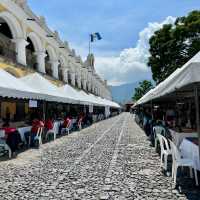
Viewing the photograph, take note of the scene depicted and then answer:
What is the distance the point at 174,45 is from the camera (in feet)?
85.6

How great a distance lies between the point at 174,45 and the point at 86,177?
66.3 feet

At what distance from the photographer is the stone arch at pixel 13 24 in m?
19.3

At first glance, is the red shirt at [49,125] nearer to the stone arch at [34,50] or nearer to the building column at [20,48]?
the building column at [20,48]

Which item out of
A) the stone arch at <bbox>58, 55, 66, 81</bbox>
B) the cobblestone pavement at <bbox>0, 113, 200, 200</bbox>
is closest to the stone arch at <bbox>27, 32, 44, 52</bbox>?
the stone arch at <bbox>58, 55, 66, 81</bbox>

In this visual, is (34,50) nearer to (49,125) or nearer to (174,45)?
(174,45)

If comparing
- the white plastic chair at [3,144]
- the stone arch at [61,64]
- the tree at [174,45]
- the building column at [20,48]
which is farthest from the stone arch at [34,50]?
the white plastic chair at [3,144]

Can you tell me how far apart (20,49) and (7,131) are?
466 inches

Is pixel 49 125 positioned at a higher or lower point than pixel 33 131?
higher

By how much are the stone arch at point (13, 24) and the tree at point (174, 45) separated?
10939 mm

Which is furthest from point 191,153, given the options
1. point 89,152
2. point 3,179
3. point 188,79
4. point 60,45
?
point 60,45

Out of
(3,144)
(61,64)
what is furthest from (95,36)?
(3,144)

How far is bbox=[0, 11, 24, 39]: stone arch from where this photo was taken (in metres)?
19.3

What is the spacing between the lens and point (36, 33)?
968 inches

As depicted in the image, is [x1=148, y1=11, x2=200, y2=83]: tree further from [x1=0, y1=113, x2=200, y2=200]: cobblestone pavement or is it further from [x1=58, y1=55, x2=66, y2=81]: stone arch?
[x1=0, y1=113, x2=200, y2=200]: cobblestone pavement
